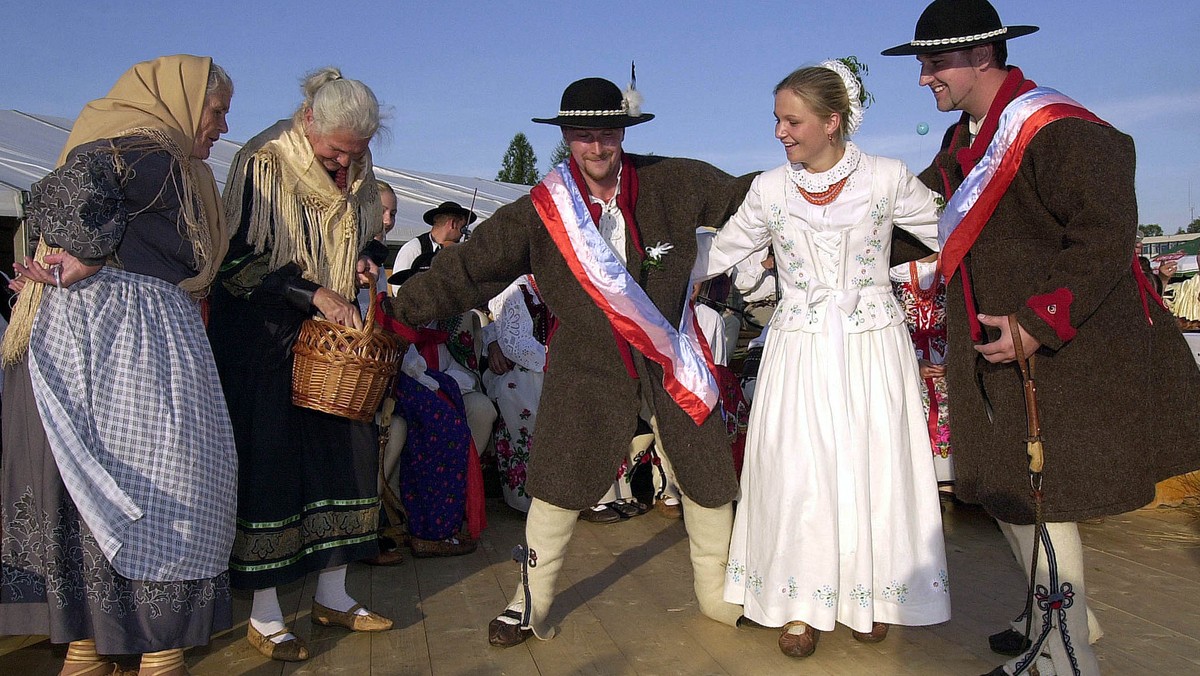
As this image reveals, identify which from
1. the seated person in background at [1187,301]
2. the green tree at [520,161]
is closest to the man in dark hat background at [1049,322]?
the seated person in background at [1187,301]

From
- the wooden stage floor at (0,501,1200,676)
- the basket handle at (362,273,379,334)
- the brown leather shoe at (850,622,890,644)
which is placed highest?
the basket handle at (362,273,379,334)

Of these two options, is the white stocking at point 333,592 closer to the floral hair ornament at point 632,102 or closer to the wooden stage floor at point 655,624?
the wooden stage floor at point 655,624

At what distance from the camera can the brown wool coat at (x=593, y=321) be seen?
3.12 metres

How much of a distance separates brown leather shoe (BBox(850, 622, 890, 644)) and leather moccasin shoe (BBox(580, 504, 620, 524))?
6.64 feet

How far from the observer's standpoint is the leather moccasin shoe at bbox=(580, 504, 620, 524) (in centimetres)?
502

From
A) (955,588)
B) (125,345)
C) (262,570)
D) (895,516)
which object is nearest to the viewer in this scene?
(125,345)

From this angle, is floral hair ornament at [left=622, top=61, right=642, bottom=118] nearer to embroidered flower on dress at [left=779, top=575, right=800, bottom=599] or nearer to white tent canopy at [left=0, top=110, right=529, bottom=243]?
embroidered flower on dress at [left=779, top=575, right=800, bottom=599]

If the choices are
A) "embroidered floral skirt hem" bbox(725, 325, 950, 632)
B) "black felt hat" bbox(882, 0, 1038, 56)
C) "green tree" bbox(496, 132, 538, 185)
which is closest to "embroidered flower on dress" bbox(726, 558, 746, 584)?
"embroidered floral skirt hem" bbox(725, 325, 950, 632)

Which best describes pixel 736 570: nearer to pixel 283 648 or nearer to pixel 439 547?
pixel 283 648

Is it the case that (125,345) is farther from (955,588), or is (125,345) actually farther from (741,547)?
(955,588)

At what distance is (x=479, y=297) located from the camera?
3.29 m

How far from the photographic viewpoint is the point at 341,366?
9.77 ft

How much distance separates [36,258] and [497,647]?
Result: 181 cm

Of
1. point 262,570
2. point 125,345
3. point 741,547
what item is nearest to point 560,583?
point 741,547
